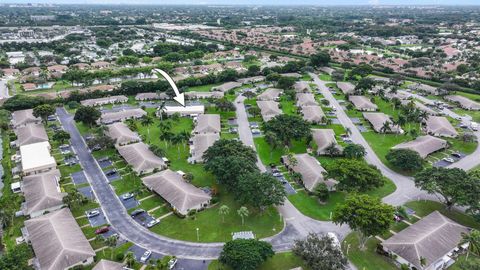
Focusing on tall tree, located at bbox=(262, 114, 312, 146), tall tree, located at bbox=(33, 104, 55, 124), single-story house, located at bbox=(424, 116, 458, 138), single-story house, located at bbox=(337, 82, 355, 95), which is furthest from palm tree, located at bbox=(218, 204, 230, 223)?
single-story house, located at bbox=(337, 82, 355, 95)

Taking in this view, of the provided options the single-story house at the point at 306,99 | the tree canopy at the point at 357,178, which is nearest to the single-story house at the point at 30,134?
the tree canopy at the point at 357,178

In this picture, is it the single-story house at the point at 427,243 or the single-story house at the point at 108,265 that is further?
the single-story house at the point at 427,243

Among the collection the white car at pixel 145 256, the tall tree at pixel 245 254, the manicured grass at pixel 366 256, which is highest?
the tall tree at pixel 245 254

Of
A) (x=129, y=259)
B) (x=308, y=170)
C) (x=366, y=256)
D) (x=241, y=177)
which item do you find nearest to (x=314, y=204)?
(x=308, y=170)

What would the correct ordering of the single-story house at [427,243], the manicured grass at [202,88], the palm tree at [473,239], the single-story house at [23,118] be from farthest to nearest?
the manicured grass at [202,88] < the single-story house at [23,118] < the single-story house at [427,243] < the palm tree at [473,239]

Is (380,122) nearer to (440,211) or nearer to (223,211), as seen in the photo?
(440,211)

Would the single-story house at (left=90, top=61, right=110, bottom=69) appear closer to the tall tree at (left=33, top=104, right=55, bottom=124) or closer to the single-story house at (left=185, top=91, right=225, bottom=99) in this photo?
the single-story house at (left=185, top=91, right=225, bottom=99)

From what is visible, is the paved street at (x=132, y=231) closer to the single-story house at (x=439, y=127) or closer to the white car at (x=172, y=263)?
the white car at (x=172, y=263)
